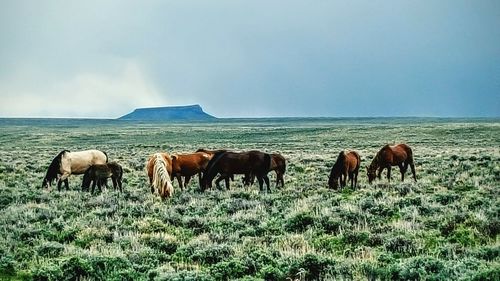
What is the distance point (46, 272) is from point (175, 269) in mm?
1867

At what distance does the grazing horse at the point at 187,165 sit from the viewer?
16750 millimetres

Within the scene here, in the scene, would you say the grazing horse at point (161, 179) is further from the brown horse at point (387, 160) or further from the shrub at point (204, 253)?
the brown horse at point (387, 160)

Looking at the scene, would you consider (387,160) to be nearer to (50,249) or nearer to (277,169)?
(277,169)

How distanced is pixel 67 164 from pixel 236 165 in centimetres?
641

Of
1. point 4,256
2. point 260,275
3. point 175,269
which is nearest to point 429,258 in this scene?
point 260,275

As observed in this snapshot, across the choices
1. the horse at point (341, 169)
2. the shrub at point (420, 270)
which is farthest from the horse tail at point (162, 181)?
the shrub at point (420, 270)

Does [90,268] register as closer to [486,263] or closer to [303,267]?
[303,267]

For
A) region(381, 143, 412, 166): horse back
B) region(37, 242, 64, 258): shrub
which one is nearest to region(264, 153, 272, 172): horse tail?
region(381, 143, 412, 166): horse back

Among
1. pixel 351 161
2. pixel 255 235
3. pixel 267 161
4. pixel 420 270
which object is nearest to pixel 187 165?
pixel 267 161

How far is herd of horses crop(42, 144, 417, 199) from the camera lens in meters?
15.8

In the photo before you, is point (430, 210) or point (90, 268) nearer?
point (90, 268)

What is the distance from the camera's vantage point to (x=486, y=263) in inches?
269

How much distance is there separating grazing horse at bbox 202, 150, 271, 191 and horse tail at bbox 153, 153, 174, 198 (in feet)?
5.66

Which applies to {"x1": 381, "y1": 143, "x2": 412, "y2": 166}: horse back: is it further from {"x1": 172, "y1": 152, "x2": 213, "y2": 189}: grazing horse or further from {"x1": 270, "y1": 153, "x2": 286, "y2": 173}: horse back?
{"x1": 172, "y1": 152, "x2": 213, "y2": 189}: grazing horse
